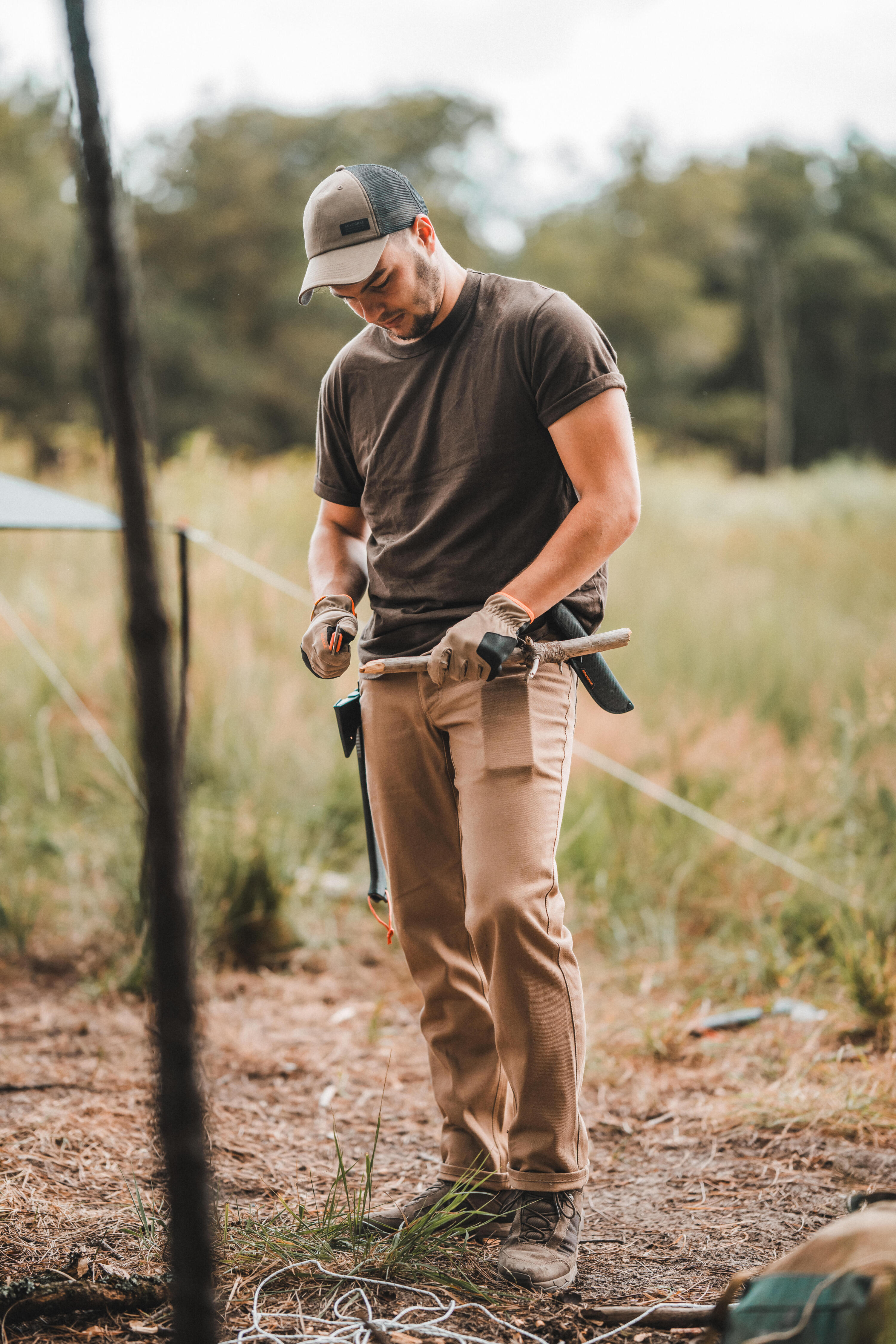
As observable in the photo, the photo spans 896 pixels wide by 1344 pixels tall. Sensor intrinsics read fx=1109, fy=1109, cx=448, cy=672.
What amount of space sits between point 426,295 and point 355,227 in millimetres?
166

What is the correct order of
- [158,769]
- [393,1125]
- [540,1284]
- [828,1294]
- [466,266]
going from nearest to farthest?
1. [158,769]
2. [828,1294]
3. [540,1284]
4. [393,1125]
5. [466,266]

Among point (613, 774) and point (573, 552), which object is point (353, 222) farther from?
point (613, 774)

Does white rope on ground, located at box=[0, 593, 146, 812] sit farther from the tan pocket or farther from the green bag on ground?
the green bag on ground

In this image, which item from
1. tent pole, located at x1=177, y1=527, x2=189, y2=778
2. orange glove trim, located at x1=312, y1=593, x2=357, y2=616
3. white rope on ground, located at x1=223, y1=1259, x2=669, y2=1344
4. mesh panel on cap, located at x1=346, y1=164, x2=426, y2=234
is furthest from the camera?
tent pole, located at x1=177, y1=527, x2=189, y2=778

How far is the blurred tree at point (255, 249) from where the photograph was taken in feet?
62.5

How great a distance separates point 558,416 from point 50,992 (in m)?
2.58

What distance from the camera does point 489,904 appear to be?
1.85 meters

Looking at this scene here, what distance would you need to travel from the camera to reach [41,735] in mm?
→ 4594

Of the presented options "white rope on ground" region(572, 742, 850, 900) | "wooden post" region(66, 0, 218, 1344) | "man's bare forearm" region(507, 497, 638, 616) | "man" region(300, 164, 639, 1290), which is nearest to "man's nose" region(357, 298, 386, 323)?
"man" region(300, 164, 639, 1290)

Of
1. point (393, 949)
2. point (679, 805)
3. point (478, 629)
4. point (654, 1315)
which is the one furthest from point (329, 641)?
point (679, 805)

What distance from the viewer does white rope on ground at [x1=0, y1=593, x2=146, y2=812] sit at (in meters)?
4.45

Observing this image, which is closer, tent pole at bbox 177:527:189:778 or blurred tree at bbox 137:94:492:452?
tent pole at bbox 177:527:189:778

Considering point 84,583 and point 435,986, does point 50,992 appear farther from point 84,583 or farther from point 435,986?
point 84,583

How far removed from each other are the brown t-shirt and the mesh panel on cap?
161 mm
